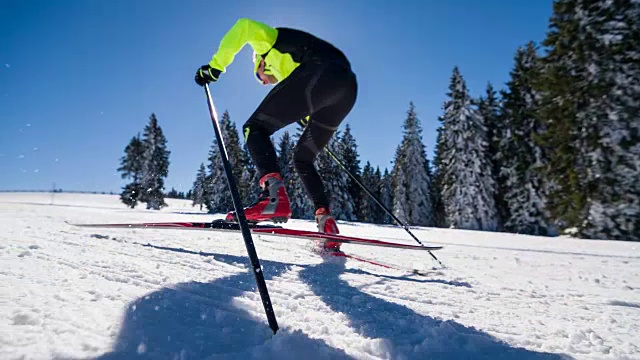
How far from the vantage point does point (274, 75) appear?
3156 millimetres

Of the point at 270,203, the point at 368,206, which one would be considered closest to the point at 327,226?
the point at 270,203

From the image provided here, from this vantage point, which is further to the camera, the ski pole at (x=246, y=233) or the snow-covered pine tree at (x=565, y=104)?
the snow-covered pine tree at (x=565, y=104)

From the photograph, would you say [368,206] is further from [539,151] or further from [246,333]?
[246,333]

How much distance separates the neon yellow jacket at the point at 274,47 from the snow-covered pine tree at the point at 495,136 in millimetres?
26059

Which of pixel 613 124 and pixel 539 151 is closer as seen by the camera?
pixel 613 124

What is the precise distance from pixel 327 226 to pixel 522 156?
24418 millimetres

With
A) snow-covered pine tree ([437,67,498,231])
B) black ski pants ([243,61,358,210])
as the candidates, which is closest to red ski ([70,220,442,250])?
black ski pants ([243,61,358,210])

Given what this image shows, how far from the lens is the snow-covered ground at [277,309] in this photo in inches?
34.4

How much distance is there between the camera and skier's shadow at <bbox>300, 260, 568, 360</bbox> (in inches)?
38.3

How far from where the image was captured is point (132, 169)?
4759 cm

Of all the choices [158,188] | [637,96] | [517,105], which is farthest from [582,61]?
[158,188]

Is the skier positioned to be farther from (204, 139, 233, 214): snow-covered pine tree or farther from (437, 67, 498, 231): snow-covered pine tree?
(204, 139, 233, 214): snow-covered pine tree

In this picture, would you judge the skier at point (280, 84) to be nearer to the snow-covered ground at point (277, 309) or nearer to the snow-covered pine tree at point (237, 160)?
the snow-covered ground at point (277, 309)

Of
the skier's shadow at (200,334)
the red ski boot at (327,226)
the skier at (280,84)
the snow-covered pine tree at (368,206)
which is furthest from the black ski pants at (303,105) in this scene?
the snow-covered pine tree at (368,206)
